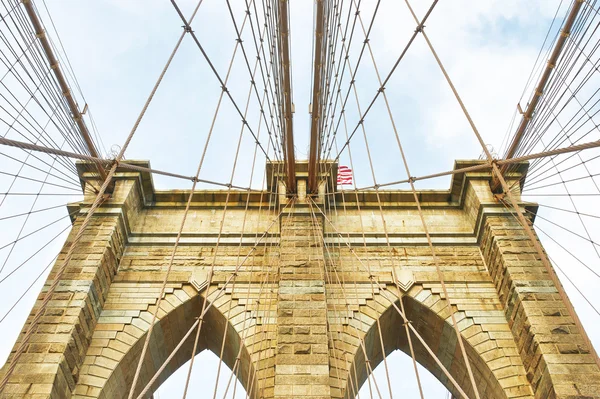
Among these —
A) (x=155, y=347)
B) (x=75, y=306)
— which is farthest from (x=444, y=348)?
(x=75, y=306)

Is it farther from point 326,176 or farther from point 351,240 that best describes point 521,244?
point 326,176

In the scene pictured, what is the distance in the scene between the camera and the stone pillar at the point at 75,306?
23.2 feet

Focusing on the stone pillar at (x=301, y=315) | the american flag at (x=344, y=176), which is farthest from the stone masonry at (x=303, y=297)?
the american flag at (x=344, y=176)

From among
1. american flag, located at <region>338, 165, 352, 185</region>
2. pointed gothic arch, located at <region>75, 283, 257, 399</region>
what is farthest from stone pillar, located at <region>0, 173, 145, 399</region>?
american flag, located at <region>338, 165, 352, 185</region>

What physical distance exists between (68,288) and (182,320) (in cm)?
193

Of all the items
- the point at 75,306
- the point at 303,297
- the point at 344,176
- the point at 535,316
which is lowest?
the point at 535,316

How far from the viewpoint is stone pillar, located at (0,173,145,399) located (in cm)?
708

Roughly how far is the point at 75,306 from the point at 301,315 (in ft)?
11.4

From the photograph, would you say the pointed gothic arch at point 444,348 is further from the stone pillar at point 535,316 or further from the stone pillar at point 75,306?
the stone pillar at point 75,306

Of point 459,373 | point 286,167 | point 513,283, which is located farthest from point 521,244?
point 286,167

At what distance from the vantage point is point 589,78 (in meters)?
8.17

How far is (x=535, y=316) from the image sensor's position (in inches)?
307

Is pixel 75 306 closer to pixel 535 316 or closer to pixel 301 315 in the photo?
pixel 301 315

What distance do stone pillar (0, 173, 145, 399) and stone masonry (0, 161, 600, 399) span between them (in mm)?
25
